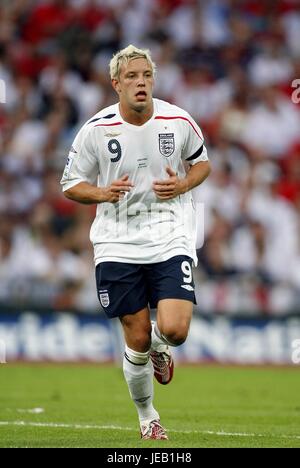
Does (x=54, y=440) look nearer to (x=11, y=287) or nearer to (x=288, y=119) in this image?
(x=11, y=287)

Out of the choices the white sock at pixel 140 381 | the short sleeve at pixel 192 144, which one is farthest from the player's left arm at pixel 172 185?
the white sock at pixel 140 381

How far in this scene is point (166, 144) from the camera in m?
8.05

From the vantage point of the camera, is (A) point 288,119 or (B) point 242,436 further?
(A) point 288,119

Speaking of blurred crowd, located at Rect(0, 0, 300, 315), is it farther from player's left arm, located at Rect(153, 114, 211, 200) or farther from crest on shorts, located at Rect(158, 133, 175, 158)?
crest on shorts, located at Rect(158, 133, 175, 158)

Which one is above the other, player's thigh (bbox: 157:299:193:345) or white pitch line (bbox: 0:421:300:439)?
player's thigh (bbox: 157:299:193:345)

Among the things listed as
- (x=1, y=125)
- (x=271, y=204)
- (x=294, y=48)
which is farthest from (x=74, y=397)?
(x=294, y=48)

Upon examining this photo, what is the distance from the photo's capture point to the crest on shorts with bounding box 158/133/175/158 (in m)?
8.02

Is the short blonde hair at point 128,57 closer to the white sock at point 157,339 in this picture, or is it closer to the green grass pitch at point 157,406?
the white sock at point 157,339

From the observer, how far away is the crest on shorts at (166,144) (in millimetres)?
8016

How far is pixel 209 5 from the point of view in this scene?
19.9 m

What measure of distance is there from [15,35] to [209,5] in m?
3.55
